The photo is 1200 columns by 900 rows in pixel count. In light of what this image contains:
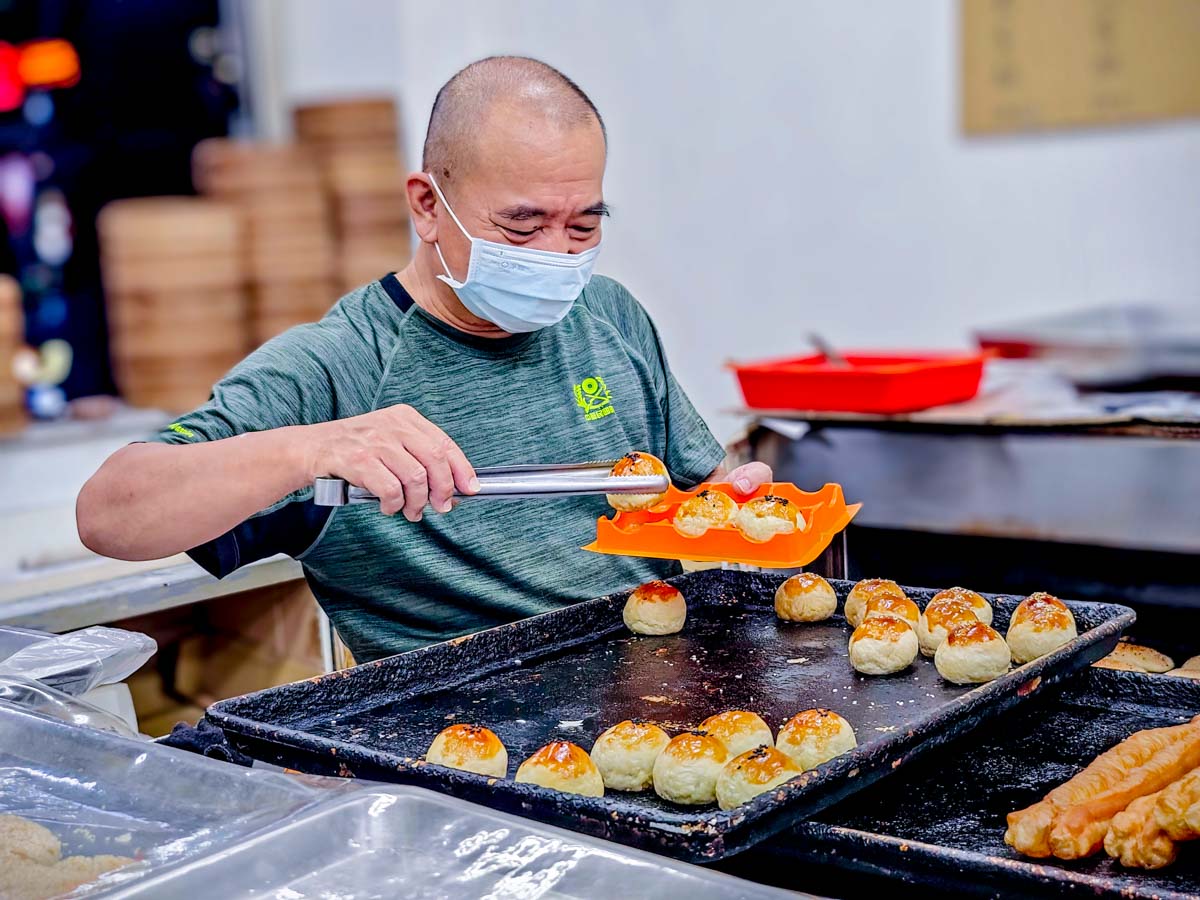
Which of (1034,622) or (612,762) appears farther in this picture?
(1034,622)

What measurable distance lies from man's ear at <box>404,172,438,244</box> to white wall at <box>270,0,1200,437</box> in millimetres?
2962

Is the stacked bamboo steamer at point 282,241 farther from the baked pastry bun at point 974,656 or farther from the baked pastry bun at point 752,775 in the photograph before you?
the baked pastry bun at point 752,775

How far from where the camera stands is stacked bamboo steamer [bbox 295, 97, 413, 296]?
17.5ft

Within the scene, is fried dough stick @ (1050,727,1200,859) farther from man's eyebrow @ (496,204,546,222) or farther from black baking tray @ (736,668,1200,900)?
man's eyebrow @ (496,204,546,222)

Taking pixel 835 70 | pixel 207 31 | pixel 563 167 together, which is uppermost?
pixel 207 31

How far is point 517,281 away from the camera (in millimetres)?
1940

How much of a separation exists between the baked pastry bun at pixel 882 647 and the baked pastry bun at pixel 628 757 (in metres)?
0.34

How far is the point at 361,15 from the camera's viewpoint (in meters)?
6.01

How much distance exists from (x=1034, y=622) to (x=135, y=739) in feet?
3.31

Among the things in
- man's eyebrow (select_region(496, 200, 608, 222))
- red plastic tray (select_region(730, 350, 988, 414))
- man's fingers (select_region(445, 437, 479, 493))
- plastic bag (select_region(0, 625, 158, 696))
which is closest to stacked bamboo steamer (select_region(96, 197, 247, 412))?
red plastic tray (select_region(730, 350, 988, 414))

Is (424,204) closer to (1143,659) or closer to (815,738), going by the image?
(815,738)

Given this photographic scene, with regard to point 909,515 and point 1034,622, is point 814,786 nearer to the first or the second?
point 1034,622

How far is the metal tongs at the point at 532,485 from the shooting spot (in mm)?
1433

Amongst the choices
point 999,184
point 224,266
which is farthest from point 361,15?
point 999,184
